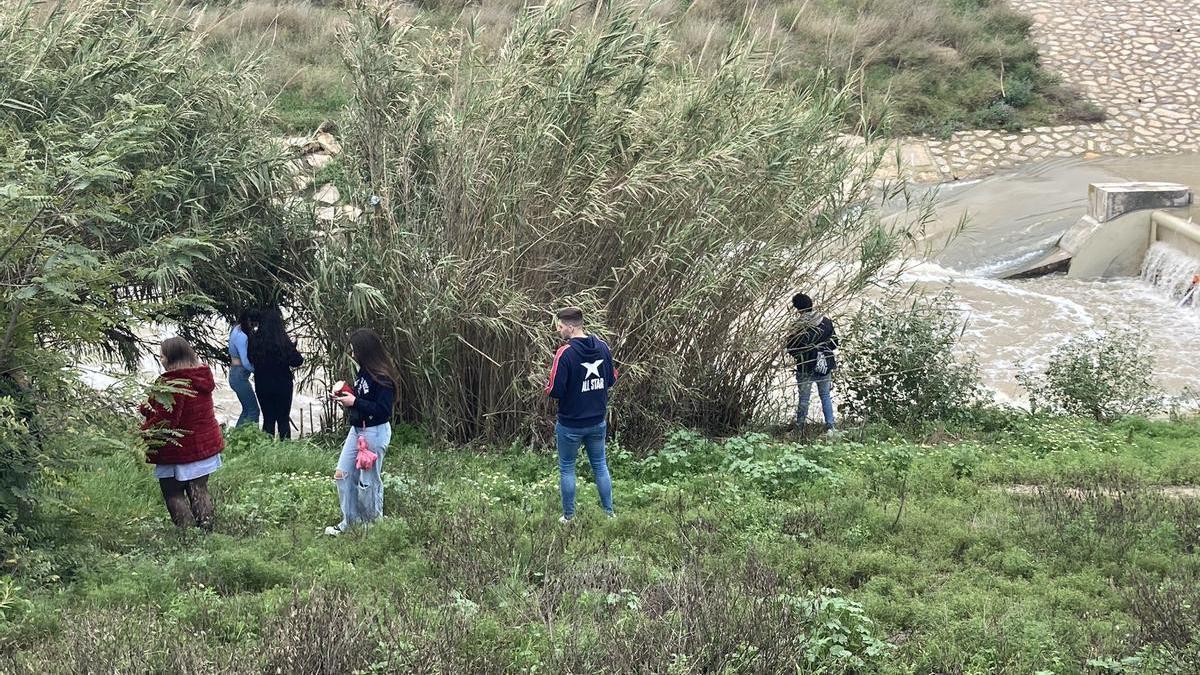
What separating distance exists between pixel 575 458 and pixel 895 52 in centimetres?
2043

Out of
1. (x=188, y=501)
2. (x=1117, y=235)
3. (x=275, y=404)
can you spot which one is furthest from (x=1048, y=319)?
(x=188, y=501)

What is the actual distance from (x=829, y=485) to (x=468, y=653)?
12.2 feet

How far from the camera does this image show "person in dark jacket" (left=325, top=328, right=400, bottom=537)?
642 centimetres

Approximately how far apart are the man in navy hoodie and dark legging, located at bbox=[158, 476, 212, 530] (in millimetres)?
2069

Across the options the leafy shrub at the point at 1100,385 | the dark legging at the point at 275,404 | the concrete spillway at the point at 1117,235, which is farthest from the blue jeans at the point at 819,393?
the concrete spillway at the point at 1117,235

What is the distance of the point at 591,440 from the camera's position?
6.79m

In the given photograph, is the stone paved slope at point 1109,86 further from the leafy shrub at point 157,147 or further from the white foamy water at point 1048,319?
the leafy shrub at point 157,147

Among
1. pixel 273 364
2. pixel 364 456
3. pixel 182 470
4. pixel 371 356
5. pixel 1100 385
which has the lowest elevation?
pixel 1100 385

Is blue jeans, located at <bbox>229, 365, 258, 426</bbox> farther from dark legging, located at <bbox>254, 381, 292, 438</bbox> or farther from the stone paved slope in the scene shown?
the stone paved slope

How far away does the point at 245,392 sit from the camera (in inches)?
380

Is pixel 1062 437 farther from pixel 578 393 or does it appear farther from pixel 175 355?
pixel 175 355

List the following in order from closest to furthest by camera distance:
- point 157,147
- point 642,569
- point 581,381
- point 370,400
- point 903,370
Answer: point 642,569 → point 370,400 → point 581,381 → point 157,147 → point 903,370

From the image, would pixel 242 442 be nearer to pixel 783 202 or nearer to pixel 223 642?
pixel 223 642

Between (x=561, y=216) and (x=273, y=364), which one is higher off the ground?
(x=561, y=216)
